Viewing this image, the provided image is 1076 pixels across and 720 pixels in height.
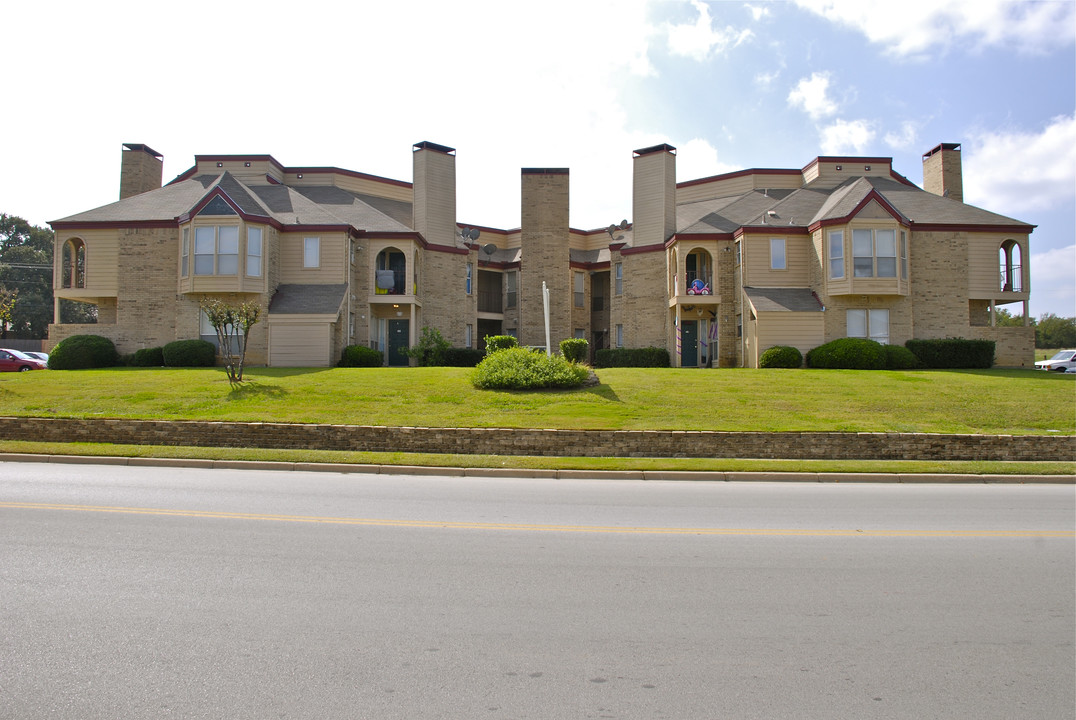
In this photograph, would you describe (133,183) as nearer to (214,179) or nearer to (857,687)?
(214,179)

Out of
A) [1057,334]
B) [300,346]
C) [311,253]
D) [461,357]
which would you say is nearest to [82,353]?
[300,346]

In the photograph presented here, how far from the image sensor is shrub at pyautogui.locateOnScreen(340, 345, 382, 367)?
30375 millimetres

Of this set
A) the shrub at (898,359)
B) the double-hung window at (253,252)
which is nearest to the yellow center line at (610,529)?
the shrub at (898,359)

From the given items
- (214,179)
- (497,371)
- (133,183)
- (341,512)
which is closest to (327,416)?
(497,371)

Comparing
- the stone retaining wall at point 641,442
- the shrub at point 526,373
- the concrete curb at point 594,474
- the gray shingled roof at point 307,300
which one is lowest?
the concrete curb at point 594,474

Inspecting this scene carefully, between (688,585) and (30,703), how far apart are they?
4.52 meters

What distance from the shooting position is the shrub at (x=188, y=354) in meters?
28.4

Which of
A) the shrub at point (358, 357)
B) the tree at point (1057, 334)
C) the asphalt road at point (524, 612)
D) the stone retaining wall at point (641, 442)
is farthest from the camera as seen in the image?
the tree at point (1057, 334)

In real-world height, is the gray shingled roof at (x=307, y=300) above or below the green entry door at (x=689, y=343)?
above

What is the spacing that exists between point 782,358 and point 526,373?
12978mm

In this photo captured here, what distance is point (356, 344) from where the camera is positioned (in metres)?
32.6

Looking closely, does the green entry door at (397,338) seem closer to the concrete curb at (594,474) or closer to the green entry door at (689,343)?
the green entry door at (689,343)

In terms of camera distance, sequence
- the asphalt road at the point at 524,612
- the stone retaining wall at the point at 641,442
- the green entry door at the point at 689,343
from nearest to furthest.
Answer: the asphalt road at the point at 524,612, the stone retaining wall at the point at 641,442, the green entry door at the point at 689,343

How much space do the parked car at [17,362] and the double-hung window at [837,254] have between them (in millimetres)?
34985
